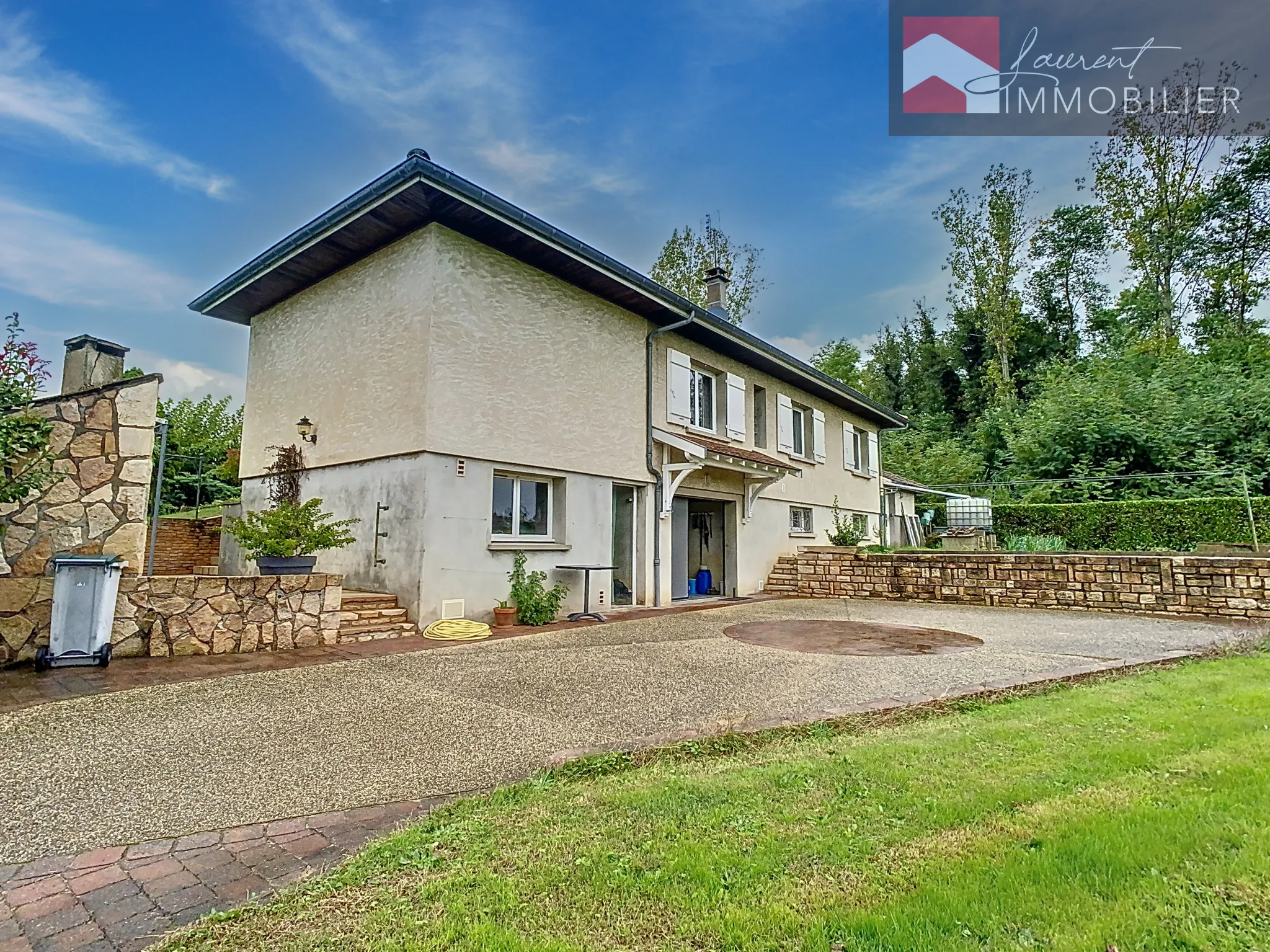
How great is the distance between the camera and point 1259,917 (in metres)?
1.75

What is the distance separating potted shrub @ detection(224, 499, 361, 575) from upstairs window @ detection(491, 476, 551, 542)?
222 cm

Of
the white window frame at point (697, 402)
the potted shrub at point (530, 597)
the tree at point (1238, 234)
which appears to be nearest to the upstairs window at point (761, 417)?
the white window frame at point (697, 402)

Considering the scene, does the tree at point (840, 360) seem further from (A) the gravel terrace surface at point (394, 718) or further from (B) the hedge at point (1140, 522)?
(A) the gravel terrace surface at point (394, 718)

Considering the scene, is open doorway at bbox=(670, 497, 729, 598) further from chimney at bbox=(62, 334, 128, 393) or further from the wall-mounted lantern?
chimney at bbox=(62, 334, 128, 393)

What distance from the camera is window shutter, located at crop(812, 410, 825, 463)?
16.4 meters

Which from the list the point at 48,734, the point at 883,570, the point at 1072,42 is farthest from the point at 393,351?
the point at 1072,42

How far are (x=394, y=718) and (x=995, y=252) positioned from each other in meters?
32.0

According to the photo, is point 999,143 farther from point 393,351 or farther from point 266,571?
point 266,571

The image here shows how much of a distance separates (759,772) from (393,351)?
7.61m

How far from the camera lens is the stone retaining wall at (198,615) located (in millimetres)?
5496

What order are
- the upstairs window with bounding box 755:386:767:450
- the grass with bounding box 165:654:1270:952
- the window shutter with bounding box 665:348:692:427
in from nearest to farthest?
1. the grass with bounding box 165:654:1270:952
2. the window shutter with bounding box 665:348:692:427
3. the upstairs window with bounding box 755:386:767:450

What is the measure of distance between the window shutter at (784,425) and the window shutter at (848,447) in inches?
140

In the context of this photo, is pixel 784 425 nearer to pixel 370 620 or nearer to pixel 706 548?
pixel 706 548

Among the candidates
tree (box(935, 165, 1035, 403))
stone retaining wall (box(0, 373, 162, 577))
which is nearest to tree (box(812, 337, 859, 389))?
tree (box(935, 165, 1035, 403))
